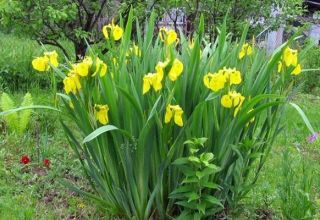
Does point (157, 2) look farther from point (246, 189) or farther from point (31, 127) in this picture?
point (246, 189)

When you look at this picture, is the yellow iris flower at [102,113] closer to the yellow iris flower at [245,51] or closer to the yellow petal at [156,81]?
the yellow petal at [156,81]

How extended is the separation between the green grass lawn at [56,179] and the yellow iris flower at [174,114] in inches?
30.1

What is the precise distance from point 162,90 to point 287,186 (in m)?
0.94

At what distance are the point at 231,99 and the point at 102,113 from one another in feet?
2.08

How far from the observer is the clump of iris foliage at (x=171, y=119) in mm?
2637

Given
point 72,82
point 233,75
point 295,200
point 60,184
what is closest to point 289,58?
point 233,75

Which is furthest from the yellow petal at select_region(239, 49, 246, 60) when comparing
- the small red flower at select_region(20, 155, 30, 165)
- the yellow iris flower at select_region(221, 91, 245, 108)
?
the small red flower at select_region(20, 155, 30, 165)

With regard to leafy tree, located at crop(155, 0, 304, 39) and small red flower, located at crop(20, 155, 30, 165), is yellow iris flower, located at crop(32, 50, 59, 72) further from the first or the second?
leafy tree, located at crop(155, 0, 304, 39)

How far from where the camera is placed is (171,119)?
8.75 ft

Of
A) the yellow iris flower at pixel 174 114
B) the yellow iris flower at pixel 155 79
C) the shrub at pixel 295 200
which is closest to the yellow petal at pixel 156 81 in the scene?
the yellow iris flower at pixel 155 79

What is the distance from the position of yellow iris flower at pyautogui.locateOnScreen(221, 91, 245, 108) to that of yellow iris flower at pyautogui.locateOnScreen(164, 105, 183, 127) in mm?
217

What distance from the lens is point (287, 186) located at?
119 inches

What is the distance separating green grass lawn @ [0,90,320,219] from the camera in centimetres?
324

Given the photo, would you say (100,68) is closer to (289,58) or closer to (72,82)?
(72,82)
